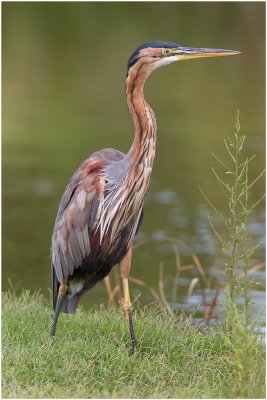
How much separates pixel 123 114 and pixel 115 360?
1431 cm

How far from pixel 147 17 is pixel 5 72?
10.2m

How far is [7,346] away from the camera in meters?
5.88

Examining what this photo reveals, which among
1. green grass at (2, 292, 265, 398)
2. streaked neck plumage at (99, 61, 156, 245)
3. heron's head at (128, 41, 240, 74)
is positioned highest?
heron's head at (128, 41, 240, 74)

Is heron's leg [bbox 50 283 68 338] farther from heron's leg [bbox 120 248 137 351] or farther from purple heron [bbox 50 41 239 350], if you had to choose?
heron's leg [bbox 120 248 137 351]

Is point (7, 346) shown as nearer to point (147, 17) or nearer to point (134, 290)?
point (134, 290)

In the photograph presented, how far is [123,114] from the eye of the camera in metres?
19.7

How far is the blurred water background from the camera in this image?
11164 millimetres

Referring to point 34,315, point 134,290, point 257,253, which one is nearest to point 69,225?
point 34,315

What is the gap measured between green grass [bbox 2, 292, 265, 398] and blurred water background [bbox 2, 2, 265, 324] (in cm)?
259

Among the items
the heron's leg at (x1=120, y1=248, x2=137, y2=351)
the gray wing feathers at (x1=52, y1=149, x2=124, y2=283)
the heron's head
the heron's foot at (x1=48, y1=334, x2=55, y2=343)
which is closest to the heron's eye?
the heron's head

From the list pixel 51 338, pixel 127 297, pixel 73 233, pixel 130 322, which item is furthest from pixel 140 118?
pixel 51 338

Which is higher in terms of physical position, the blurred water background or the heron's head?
the heron's head

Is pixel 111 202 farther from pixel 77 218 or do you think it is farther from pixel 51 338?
pixel 51 338

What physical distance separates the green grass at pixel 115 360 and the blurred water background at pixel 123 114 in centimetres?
259
